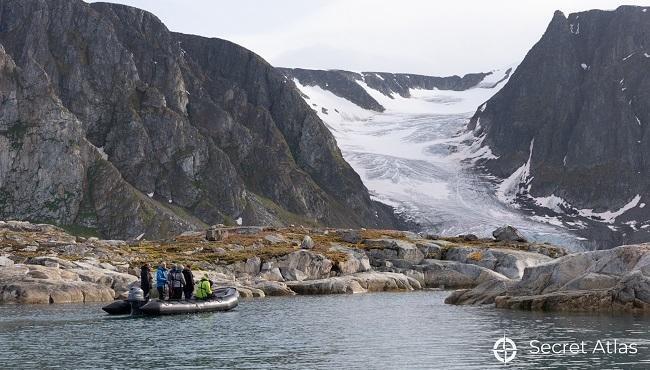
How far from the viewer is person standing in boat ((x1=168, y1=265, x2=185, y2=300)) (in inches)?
2650

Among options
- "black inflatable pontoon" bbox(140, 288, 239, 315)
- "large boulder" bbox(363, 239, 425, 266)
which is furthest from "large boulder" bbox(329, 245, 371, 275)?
"black inflatable pontoon" bbox(140, 288, 239, 315)

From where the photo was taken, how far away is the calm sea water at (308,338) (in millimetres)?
37469

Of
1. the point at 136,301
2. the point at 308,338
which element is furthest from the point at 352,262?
the point at 308,338

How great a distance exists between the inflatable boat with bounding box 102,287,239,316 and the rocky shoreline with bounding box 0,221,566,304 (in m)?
18.6

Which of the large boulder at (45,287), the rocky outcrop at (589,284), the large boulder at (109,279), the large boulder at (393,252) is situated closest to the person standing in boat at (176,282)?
the large boulder at (45,287)

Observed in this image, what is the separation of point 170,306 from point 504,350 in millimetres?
31129

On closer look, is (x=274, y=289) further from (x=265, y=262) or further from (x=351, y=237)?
(x=351, y=237)

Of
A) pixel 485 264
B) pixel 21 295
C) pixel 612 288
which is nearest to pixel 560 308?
pixel 612 288

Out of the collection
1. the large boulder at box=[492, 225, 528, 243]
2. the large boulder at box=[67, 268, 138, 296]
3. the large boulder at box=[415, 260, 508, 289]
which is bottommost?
the large boulder at box=[415, 260, 508, 289]

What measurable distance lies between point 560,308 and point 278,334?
2160cm

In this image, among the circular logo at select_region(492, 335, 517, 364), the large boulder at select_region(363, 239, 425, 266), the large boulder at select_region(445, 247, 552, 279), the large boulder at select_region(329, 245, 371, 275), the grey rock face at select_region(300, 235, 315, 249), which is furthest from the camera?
the large boulder at select_region(363, 239, 425, 266)

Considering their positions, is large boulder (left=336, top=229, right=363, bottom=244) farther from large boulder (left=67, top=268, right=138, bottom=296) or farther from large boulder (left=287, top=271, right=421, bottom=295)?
large boulder (left=67, top=268, right=138, bottom=296)

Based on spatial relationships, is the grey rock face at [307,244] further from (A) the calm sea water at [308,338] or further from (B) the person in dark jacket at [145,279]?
(B) the person in dark jacket at [145,279]

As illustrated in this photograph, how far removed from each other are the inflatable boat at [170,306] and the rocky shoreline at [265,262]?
18599 mm
